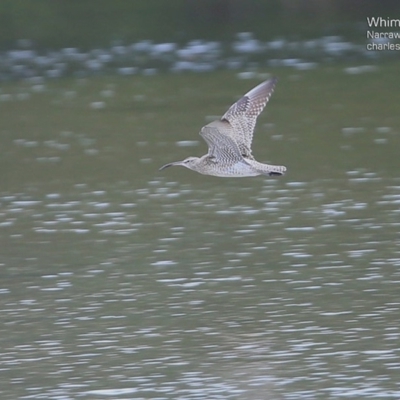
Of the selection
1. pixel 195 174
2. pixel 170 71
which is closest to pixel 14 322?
pixel 195 174

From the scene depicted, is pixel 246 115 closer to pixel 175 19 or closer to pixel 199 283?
pixel 199 283

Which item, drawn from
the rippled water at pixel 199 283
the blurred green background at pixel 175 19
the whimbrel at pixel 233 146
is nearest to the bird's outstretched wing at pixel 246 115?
the whimbrel at pixel 233 146

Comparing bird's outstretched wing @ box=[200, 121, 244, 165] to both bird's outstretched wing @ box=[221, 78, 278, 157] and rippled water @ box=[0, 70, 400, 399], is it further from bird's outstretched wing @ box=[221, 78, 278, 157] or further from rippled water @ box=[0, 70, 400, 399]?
rippled water @ box=[0, 70, 400, 399]

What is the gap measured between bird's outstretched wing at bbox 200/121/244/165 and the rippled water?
1.81 m

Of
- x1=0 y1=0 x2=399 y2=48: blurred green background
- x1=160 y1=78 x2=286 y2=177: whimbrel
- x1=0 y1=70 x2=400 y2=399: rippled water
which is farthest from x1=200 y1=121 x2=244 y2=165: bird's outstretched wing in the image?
x1=0 y1=0 x2=399 y2=48: blurred green background

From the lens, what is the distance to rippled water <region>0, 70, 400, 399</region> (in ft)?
39.0

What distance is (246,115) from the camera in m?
13.4

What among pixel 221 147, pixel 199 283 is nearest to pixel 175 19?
pixel 199 283

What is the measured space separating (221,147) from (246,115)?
1.92 ft

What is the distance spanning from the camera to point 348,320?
43.7ft

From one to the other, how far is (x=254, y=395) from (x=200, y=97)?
54.9ft

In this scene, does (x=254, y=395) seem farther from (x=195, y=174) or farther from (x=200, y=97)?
(x=200, y=97)

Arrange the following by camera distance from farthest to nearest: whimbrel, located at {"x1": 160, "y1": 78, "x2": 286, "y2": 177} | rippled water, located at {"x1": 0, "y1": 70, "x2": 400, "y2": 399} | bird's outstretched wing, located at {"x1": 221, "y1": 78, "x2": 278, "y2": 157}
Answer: bird's outstretched wing, located at {"x1": 221, "y1": 78, "x2": 278, "y2": 157}
whimbrel, located at {"x1": 160, "y1": 78, "x2": 286, "y2": 177}
rippled water, located at {"x1": 0, "y1": 70, "x2": 400, "y2": 399}

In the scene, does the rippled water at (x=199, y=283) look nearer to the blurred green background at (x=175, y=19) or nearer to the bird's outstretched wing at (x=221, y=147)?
the bird's outstretched wing at (x=221, y=147)
